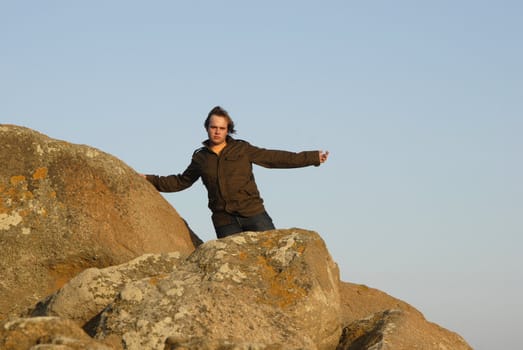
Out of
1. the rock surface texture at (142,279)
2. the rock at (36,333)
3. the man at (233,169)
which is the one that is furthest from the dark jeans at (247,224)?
the rock at (36,333)

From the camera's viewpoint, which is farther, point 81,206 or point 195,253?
point 81,206

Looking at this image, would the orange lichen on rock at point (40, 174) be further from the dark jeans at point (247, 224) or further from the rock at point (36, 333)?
the rock at point (36, 333)

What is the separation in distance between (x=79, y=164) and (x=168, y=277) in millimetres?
3586

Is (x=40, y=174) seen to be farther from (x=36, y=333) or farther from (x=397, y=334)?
(x=36, y=333)

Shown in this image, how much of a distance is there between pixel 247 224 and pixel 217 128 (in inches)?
54.3

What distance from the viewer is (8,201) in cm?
1145

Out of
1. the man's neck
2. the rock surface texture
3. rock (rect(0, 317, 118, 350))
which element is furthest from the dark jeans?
rock (rect(0, 317, 118, 350))

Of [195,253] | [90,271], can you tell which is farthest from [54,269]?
[195,253]

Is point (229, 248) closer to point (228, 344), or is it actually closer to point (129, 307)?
point (129, 307)

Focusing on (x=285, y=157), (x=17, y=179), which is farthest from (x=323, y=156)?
(x=17, y=179)

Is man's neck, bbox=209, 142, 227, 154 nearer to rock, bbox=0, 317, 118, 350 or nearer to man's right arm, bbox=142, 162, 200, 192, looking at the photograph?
man's right arm, bbox=142, 162, 200, 192

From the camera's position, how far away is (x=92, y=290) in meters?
9.26

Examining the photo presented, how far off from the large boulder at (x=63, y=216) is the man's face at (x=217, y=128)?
116 centimetres

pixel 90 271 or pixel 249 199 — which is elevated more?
pixel 249 199
